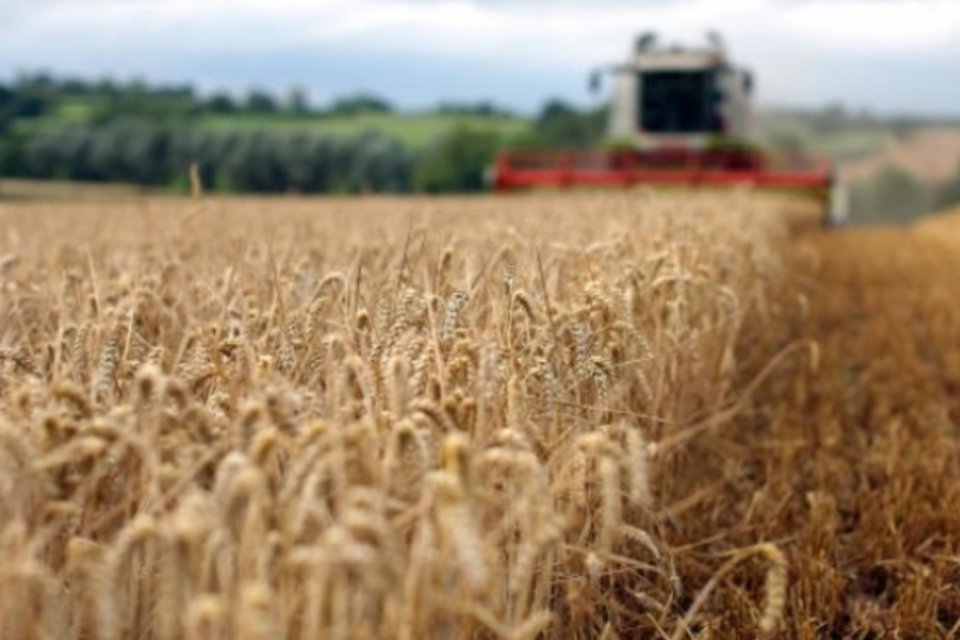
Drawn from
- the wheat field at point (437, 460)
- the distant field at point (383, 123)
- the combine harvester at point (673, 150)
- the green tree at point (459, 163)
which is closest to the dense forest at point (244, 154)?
the green tree at point (459, 163)

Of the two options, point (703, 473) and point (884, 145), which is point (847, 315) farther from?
point (884, 145)

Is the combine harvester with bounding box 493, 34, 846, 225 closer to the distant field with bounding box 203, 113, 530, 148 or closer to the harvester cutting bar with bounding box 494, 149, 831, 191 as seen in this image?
the harvester cutting bar with bounding box 494, 149, 831, 191

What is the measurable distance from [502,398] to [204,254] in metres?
3.05

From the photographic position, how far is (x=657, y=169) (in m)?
23.9

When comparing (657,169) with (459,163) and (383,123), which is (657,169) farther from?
(383,123)

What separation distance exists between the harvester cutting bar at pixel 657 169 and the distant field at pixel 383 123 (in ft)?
160

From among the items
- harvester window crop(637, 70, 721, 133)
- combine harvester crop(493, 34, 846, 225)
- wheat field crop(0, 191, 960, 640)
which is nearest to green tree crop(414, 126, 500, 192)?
combine harvester crop(493, 34, 846, 225)

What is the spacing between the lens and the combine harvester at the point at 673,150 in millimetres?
23016

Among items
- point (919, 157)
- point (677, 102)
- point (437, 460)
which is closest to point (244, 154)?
point (677, 102)

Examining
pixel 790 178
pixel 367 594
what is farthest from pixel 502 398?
pixel 790 178

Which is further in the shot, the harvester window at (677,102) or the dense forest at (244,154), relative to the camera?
the dense forest at (244,154)

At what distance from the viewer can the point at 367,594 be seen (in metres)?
1.89

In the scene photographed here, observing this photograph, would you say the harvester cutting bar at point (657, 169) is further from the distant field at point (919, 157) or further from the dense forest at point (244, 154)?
the distant field at point (919, 157)

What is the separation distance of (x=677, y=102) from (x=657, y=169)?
253cm
